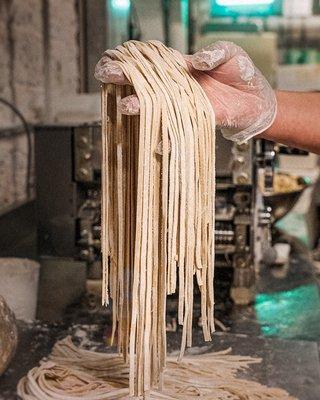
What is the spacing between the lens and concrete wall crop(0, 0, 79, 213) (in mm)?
4438

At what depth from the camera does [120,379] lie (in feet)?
5.85

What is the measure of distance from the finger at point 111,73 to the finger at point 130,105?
0.05 metres

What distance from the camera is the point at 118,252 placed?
1.45 metres

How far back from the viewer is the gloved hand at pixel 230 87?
1290 millimetres

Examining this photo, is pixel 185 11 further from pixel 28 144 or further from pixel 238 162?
pixel 238 162

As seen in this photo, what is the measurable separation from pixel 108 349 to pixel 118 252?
2.29 ft

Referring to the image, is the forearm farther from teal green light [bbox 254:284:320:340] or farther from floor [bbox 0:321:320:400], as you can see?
teal green light [bbox 254:284:320:340]

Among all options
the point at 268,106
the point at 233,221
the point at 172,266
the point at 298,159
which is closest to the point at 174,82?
the point at 268,106

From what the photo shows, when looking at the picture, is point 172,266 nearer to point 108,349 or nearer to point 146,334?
point 146,334

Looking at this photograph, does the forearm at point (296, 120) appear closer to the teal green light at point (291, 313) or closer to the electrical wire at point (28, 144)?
the teal green light at point (291, 313)

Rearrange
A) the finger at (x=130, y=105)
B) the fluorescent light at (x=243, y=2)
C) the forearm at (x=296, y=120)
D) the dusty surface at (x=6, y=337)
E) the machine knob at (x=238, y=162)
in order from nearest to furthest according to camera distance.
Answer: the finger at (x=130, y=105)
the forearm at (x=296, y=120)
the dusty surface at (x=6, y=337)
the machine knob at (x=238, y=162)
the fluorescent light at (x=243, y=2)

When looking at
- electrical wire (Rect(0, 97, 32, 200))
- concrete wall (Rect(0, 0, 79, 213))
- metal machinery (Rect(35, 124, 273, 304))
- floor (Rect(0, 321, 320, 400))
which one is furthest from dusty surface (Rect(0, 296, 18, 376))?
electrical wire (Rect(0, 97, 32, 200))

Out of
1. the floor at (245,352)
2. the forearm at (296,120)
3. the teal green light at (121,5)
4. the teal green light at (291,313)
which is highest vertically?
the teal green light at (121,5)

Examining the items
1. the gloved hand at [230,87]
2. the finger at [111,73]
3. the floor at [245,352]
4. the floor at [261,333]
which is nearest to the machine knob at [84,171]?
the floor at [261,333]
